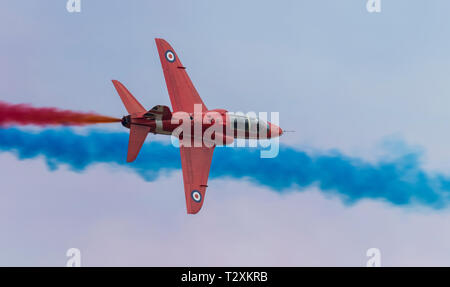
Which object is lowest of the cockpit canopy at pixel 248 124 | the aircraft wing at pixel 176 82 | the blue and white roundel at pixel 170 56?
the cockpit canopy at pixel 248 124

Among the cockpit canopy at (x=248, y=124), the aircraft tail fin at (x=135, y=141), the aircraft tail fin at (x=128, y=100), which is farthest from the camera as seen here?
the cockpit canopy at (x=248, y=124)

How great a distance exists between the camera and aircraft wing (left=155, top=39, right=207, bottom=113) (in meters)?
64.2

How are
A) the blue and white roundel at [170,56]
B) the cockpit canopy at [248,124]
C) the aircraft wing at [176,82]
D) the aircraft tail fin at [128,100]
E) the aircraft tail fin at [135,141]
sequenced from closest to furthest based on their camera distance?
the aircraft tail fin at [135,141]
the aircraft tail fin at [128,100]
the aircraft wing at [176,82]
the cockpit canopy at [248,124]
the blue and white roundel at [170,56]

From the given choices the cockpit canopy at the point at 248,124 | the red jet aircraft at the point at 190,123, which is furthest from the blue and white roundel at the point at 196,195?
A: the cockpit canopy at the point at 248,124

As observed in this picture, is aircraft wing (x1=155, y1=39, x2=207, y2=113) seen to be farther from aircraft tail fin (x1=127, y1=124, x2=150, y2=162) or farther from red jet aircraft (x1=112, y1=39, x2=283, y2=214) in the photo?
aircraft tail fin (x1=127, y1=124, x2=150, y2=162)

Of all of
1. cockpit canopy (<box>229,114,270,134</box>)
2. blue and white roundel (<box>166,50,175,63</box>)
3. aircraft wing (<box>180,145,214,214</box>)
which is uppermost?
blue and white roundel (<box>166,50,175,63</box>)

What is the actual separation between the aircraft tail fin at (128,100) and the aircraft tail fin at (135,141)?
1.07 m

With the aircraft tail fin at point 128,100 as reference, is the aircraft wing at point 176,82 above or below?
above

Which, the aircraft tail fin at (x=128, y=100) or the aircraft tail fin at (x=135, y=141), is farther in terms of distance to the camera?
the aircraft tail fin at (x=128, y=100)

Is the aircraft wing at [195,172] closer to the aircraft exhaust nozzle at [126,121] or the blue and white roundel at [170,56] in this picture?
the aircraft exhaust nozzle at [126,121]

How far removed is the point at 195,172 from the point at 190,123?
11.1ft

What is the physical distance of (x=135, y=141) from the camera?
60625mm

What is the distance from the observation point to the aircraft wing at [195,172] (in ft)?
206

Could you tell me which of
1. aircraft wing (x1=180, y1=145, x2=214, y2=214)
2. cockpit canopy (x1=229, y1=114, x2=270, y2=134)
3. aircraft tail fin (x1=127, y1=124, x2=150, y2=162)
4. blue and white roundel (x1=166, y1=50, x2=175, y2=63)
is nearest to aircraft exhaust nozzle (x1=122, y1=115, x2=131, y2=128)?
aircraft tail fin (x1=127, y1=124, x2=150, y2=162)
